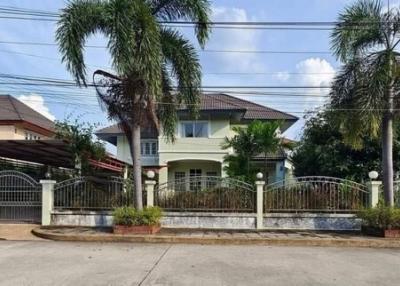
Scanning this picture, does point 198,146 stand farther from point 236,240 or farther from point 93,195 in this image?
point 236,240

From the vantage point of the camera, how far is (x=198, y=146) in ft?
113

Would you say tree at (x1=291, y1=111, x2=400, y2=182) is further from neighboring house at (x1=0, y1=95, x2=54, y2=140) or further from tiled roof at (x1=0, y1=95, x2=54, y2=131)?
tiled roof at (x1=0, y1=95, x2=54, y2=131)

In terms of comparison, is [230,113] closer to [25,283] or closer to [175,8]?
[175,8]

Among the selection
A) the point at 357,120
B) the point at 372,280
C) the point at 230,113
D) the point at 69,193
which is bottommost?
the point at 372,280

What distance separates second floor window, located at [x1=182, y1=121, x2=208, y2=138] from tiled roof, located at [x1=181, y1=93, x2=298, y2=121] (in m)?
1.34

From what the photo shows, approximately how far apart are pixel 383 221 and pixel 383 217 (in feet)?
0.40

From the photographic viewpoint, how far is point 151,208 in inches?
647

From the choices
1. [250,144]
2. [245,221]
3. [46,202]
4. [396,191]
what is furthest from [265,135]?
[46,202]

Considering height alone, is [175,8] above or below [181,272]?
above

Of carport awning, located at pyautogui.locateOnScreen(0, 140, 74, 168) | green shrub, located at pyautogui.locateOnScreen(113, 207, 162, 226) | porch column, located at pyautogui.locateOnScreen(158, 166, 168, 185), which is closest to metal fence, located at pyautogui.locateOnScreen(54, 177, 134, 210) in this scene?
green shrub, located at pyautogui.locateOnScreen(113, 207, 162, 226)

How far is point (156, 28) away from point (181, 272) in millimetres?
8030

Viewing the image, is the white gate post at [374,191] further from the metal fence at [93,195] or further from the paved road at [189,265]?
the metal fence at [93,195]

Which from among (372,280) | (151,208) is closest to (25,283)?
(372,280)

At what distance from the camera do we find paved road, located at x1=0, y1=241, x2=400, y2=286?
920cm
